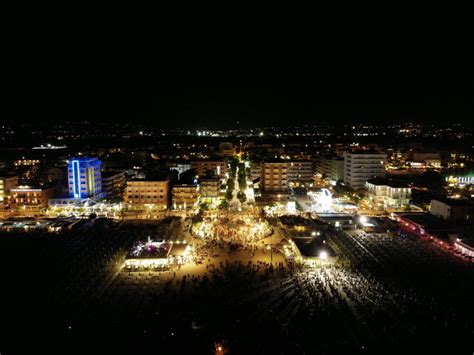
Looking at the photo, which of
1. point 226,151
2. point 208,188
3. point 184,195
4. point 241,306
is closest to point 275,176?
point 208,188

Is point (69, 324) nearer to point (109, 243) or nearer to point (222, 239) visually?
point (109, 243)

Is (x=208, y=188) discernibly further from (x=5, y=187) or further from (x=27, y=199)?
(x=5, y=187)

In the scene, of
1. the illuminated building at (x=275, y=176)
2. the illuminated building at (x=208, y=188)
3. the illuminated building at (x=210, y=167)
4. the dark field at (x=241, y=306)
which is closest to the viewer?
the dark field at (x=241, y=306)

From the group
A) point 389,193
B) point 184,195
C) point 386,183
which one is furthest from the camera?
point 386,183

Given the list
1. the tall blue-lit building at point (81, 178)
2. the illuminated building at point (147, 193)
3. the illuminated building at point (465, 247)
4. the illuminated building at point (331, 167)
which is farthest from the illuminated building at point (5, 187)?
the illuminated building at point (465, 247)

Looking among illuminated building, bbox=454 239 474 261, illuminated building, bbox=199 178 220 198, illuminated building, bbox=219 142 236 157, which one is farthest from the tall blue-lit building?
illuminated building, bbox=219 142 236 157

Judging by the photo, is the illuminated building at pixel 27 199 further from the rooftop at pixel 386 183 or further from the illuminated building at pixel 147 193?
the rooftop at pixel 386 183
